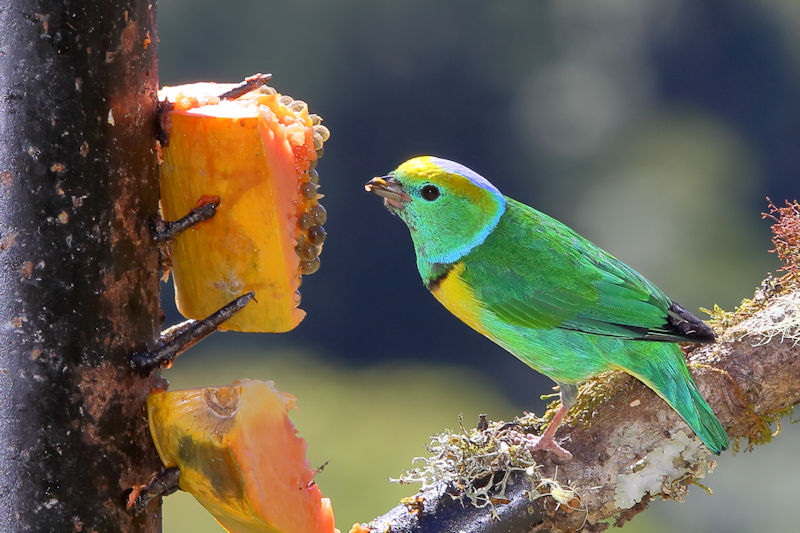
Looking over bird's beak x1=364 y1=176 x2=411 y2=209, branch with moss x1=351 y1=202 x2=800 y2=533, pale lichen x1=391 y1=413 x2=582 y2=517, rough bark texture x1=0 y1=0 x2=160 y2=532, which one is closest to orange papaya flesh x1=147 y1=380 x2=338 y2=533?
rough bark texture x1=0 y1=0 x2=160 y2=532

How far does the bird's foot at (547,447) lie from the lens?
6.86 ft

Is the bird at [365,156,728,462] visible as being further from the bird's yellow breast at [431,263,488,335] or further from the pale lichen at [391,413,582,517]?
the pale lichen at [391,413,582,517]

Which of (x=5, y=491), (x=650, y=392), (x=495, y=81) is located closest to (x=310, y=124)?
(x=5, y=491)

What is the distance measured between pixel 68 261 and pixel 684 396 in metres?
1.33

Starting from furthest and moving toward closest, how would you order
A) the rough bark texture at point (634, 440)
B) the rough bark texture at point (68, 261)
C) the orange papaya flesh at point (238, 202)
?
the rough bark texture at point (634, 440)
the orange papaya flesh at point (238, 202)
the rough bark texture at point (68, 261)

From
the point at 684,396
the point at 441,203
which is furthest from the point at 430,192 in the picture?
Answer: the point at 684,396

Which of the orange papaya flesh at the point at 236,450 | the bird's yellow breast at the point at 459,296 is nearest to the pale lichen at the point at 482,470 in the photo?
the bird's yellow breast at the point at 459,296

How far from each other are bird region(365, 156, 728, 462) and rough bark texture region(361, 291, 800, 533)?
0.09m

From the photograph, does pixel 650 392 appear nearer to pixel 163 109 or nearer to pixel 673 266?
pixel 163 109

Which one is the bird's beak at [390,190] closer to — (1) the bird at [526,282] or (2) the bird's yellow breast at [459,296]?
(1) the bird at [526,282]

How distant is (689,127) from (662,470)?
24.9ft

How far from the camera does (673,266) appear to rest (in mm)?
8141

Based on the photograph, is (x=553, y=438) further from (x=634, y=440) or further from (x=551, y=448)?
(x=634, y=440)

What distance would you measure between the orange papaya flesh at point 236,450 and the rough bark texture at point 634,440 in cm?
37
